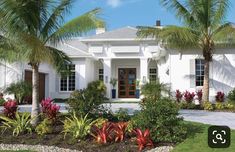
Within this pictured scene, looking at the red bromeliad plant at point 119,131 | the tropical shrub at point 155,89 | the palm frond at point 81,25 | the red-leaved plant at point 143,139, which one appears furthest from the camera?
the tropical shrub at point 155,89

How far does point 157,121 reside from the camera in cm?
1050

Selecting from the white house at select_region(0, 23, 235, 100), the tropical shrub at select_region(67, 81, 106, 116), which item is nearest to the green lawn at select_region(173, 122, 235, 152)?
the tropical shrub at select_region(67, 81, 106, 116)

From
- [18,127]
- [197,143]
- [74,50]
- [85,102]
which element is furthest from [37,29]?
[74,50]

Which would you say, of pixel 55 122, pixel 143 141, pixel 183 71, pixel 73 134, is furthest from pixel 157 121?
pixel 183 71

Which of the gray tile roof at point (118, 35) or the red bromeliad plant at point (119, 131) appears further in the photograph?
the gray tile roof at point (118, 35)

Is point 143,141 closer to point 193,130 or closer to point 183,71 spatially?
point 193,130

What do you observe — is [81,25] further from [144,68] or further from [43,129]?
[144,68]

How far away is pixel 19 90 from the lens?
24.4m

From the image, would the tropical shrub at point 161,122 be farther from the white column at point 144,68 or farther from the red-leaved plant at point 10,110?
the white column at point 144,68

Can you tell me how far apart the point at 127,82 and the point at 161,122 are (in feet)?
68.8

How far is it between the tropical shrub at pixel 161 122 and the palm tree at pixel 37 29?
3492 mm

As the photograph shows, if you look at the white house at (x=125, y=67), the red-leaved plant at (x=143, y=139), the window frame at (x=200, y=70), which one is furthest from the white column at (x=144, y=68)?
the red-leaved plant at (x=143, y=139)

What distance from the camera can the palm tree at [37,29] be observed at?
11789 millimetres

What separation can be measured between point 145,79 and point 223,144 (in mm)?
26643
